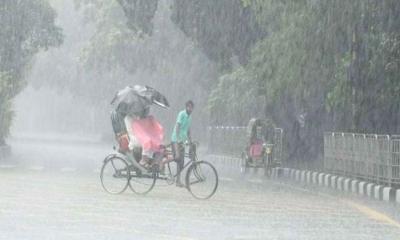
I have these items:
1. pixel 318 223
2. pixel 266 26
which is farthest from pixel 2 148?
pixel 318 223

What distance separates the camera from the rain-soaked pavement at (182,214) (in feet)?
43.2

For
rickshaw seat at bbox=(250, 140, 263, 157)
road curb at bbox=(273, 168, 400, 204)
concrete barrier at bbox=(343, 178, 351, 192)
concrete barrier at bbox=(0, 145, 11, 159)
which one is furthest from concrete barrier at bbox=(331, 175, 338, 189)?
concrete barrier at bbox=(0, 145, 11, 159)

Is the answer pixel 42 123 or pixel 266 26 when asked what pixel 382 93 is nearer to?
pixel 266 26

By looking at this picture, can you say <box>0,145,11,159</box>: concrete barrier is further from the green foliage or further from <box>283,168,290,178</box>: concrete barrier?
<box>283,168,290,178</box>: concrete barrier

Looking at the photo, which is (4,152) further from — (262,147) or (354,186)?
(354,186)

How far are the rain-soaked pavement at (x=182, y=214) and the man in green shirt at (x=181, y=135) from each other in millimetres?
711

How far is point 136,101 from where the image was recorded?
19938mm

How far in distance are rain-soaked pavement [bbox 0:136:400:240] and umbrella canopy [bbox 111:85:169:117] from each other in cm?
155

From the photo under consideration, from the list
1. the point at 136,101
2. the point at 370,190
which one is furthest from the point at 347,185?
the point at 136,101

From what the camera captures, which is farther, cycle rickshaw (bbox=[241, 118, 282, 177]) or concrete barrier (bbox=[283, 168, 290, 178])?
cycle rickshaw (bbox=[241, 118, 282, 177])

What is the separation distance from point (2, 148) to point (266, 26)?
13009 mm

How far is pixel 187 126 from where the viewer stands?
20562mm

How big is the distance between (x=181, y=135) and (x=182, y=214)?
4692 mm

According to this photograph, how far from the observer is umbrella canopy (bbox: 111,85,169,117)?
19.9m
